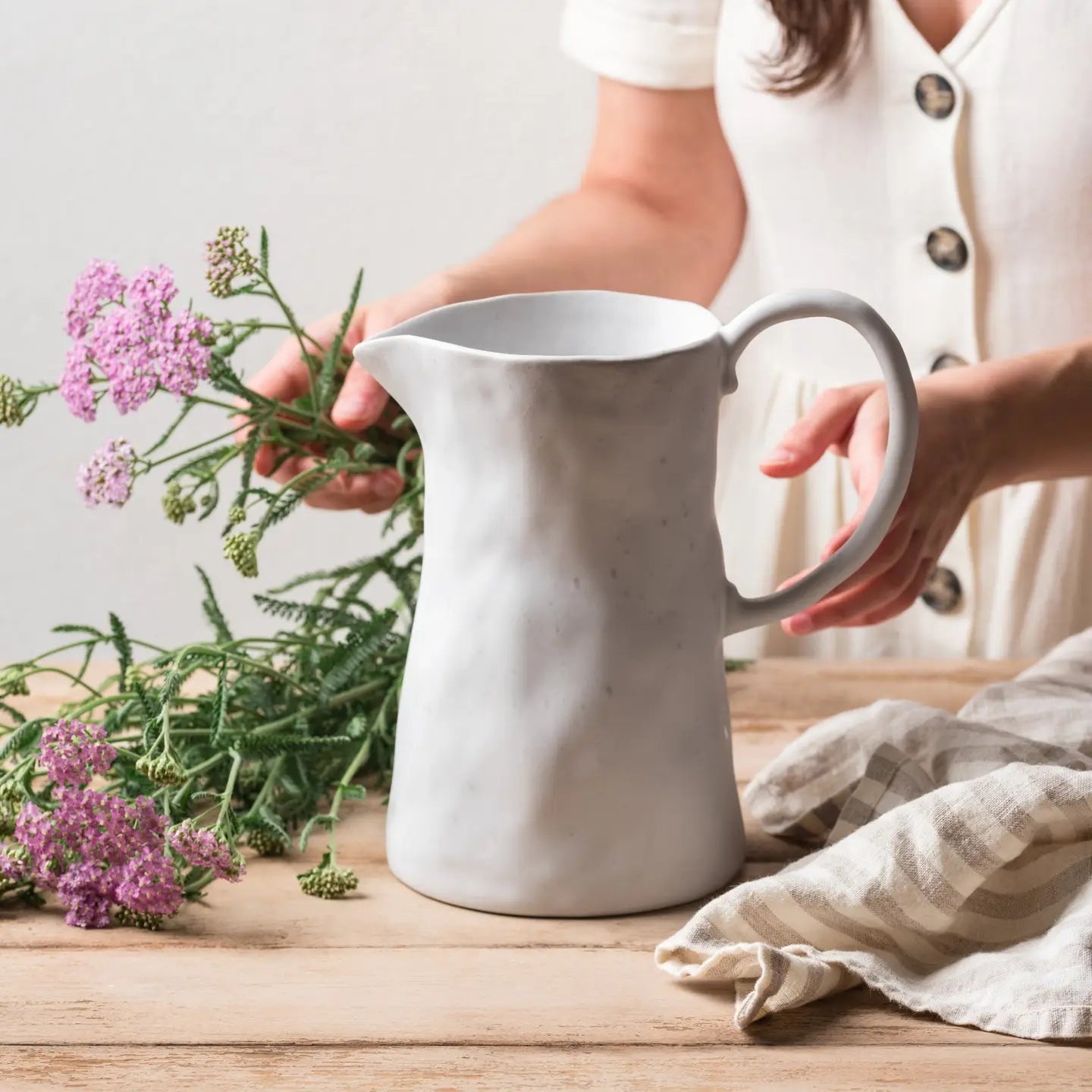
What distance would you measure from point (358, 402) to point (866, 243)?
0.43 metres

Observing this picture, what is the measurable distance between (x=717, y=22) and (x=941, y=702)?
1.68ft

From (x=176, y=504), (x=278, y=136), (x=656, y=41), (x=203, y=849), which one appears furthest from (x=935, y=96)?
(x=278, y=136)

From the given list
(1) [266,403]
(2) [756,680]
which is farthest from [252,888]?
(2) [756,680]

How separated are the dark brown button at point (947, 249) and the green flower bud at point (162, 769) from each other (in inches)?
24.0

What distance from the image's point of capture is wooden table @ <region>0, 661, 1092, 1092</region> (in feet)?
1.46

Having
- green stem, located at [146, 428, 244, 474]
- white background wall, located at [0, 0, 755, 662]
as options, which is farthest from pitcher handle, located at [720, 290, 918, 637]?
white background wall, located at [0, 0, 755, 662]

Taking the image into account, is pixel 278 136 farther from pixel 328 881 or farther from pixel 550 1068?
pixel 550 1068

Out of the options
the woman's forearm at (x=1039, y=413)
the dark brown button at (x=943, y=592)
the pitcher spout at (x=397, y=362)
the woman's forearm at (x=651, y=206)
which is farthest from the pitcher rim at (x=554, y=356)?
the dark brown button at (x=943, y=592)

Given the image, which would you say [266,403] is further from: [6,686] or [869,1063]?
[869,1063]

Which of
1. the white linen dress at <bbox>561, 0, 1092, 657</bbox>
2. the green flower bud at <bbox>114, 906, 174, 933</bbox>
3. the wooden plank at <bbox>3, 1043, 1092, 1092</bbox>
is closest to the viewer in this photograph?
the wooden plank at <bbox>3, 1043, 1092, 1092</bbox>

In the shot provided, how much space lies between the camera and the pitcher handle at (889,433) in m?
0.51

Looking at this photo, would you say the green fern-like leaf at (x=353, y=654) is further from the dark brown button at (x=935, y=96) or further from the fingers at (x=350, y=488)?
the dark brown button at (x=935, y=96)

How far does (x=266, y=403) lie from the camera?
66cm

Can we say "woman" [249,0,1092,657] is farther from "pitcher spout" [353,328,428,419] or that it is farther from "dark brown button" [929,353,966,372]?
"pitcher spout" [353,328,428,419]
